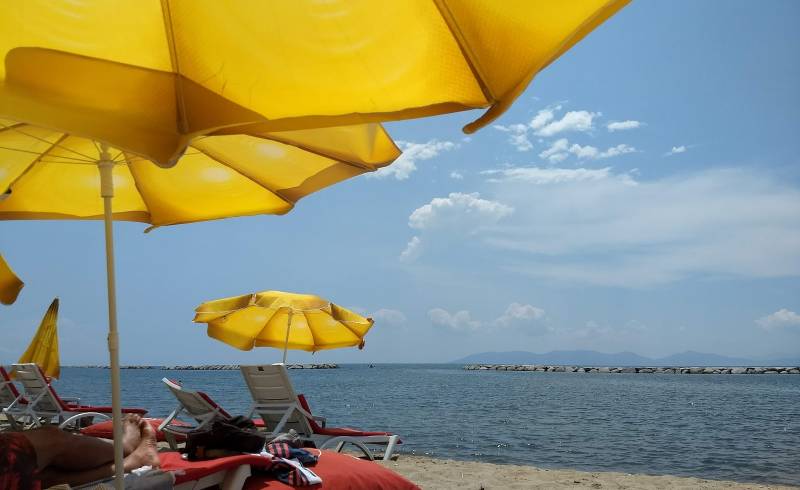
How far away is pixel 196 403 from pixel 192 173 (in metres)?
3.97

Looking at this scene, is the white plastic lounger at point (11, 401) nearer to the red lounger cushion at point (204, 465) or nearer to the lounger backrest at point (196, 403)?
the lounger backrest at point (196, 403)

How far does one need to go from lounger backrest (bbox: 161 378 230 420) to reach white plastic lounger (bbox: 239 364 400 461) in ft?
1.37

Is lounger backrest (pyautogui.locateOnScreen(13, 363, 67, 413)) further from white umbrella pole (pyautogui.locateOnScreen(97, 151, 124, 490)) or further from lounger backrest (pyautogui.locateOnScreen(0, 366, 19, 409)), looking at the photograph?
white umbrella pole (pyautogui.locateOnScreen(97, 151, 124, 490))

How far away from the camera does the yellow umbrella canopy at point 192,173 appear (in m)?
3.73

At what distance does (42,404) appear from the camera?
9.77 meters

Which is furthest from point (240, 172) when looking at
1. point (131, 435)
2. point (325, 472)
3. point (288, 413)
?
point (288, 413)

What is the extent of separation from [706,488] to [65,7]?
319 inches

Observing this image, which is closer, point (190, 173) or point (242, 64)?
point (242, 64)

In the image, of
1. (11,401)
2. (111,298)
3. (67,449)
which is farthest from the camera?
(11,401)

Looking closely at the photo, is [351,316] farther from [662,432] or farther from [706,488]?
[662,432]

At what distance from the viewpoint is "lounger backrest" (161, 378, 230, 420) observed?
7375mm

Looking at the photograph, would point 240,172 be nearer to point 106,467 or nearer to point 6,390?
point 106,467

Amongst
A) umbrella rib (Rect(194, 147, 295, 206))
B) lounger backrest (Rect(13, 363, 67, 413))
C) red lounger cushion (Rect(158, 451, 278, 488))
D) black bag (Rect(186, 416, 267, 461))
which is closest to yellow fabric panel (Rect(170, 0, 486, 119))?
umbrella rib (Rect(194, 147, 295, 206))

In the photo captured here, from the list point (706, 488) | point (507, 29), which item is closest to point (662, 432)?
point (706, 488)
